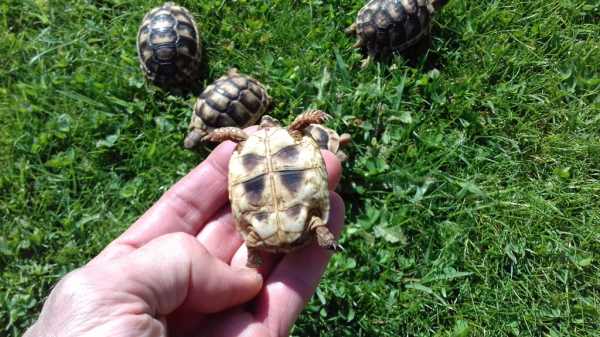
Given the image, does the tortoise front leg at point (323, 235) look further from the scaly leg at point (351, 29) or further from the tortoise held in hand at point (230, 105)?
the scaly leg at point (351, 29)

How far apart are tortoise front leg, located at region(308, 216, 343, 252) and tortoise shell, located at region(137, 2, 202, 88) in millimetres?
2180

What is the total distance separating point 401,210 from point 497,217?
0.65 meters

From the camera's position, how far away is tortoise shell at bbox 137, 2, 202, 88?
3.96m

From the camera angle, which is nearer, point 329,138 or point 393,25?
point 329,138

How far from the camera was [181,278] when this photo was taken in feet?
6.51

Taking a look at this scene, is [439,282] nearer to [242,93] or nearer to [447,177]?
[447,177]


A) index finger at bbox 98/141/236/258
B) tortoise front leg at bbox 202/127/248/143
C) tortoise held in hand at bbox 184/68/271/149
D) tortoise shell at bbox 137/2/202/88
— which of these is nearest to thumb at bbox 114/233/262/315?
index finger at bbox 98/141/236/258

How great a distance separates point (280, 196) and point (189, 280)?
624 mm

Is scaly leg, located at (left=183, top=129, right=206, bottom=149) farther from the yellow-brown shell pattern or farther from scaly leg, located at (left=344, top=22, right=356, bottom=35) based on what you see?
scaly leg, located at (left=344, top=22, right=356, bottom=35)

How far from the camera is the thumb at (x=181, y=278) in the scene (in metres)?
1.86

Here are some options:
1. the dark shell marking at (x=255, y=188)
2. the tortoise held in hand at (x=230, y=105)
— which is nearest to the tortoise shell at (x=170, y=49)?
the tortoise held in hand at (x=230, y=105)

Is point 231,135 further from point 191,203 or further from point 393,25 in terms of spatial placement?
point 393,25

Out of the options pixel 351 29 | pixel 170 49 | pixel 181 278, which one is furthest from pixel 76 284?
pixel 351 29

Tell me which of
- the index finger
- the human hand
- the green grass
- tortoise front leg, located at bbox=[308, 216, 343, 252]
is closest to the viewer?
the human hand
